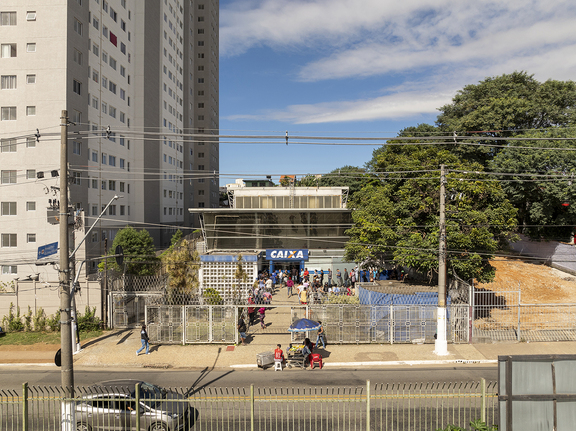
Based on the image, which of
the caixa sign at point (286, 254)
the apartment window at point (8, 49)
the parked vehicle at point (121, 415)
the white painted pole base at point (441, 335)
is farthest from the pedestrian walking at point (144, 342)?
the apartment window at point (8, 49)

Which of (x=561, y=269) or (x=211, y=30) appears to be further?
(x=211, y=30)

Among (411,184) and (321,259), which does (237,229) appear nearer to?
(321,259)

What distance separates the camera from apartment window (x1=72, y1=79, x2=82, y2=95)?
37.1m

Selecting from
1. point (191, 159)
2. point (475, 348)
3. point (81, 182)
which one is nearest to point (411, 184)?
point (475, 348)

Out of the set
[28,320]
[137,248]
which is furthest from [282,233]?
[28,320]

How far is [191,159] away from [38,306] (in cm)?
6542

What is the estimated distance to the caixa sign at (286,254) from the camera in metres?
36.4

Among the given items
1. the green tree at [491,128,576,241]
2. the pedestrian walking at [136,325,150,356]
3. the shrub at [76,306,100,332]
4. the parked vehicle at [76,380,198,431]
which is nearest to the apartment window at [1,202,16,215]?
the shrub at [76,306,100,332]

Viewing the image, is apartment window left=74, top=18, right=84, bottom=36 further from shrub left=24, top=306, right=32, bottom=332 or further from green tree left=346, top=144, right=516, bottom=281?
green tree left=346, top=144, right=516, bottom=281

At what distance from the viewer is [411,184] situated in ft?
81.3

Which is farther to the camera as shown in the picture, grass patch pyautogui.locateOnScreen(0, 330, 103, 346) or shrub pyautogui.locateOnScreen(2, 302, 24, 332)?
shrub pyautogui.locateOnScreen(2, 302, 24, 332)

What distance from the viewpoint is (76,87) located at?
1484 inches

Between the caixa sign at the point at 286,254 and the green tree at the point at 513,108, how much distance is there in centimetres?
2045

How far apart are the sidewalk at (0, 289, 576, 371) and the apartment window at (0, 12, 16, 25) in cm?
3095
